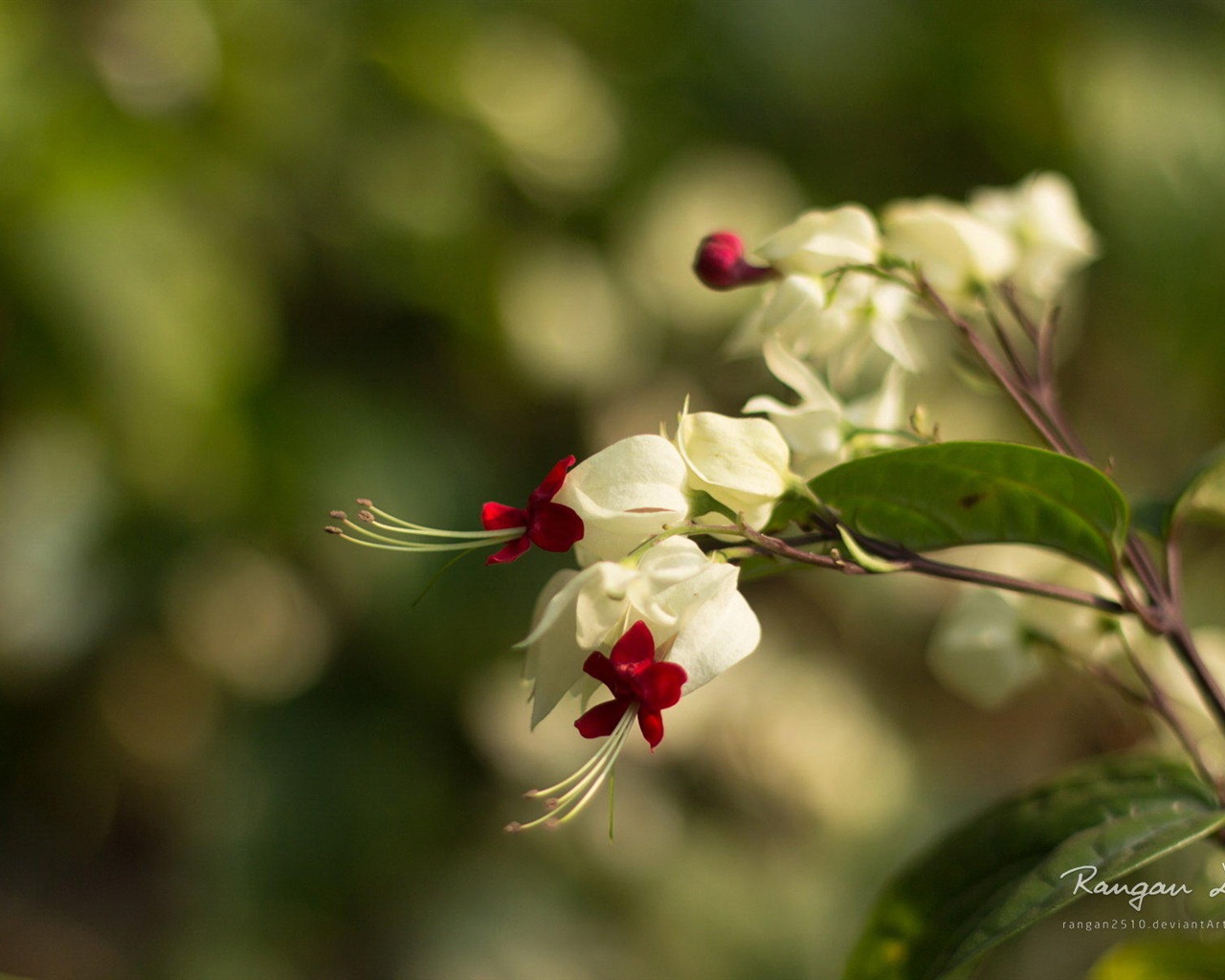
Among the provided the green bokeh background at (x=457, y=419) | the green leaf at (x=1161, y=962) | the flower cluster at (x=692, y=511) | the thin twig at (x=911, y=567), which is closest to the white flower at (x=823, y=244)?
the flower cluster at (x=692, y=511)

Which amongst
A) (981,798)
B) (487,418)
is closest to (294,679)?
(487,418)

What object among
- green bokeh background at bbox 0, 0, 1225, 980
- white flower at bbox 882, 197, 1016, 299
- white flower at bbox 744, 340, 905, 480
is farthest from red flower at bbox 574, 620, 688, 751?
green bokeh background at bbox 0, 0, 1225, 980

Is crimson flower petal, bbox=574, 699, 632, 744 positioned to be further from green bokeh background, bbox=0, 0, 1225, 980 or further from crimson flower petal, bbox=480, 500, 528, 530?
green bokeh background, bbox=0, 0, 1225, 980

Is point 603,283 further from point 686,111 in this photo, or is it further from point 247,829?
point 247,829

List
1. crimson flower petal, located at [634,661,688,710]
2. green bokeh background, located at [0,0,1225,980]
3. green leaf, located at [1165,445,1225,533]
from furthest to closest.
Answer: green bokeh background, located at [0,0,1225,980], green leaf, located at [1165,445,1225,533], crimson flower petal, located at [634,661,688,710]

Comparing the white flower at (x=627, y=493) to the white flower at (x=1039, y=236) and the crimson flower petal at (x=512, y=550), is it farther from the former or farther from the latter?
the white flower at (x=1039, y=236)

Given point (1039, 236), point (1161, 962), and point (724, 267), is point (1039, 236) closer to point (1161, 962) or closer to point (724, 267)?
point (724, 267)
